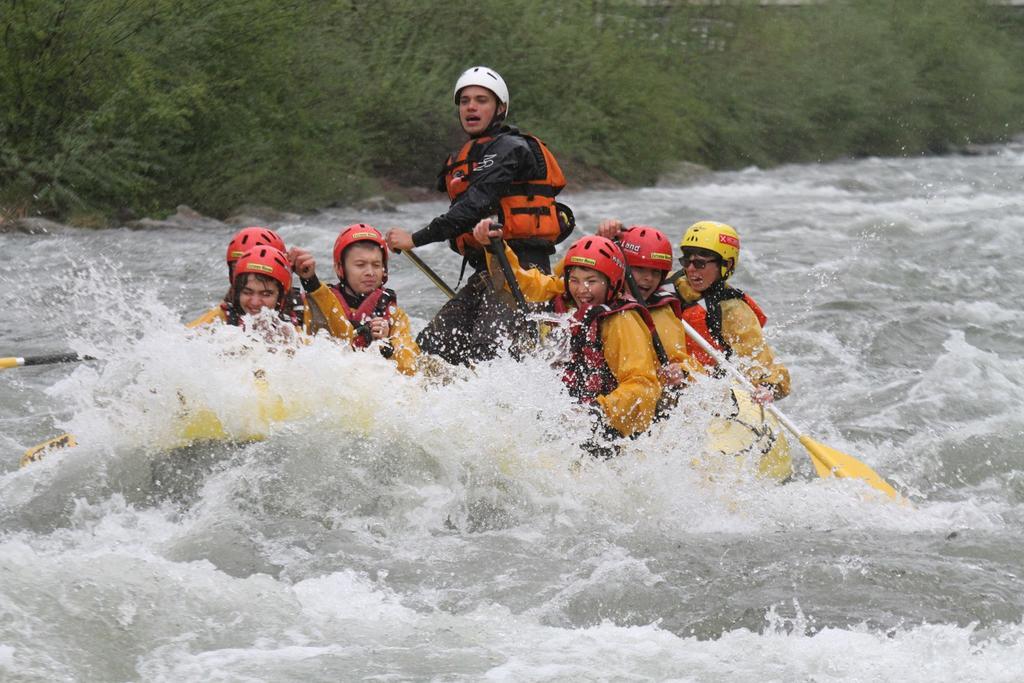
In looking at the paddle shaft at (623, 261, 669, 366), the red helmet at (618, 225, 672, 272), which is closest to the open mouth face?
the red helmet at (618, 225, 672, 272)

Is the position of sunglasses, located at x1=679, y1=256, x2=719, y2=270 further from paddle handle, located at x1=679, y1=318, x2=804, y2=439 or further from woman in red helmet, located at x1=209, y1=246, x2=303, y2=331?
woman in red helmet, located at x1=209, y1=246, x2=303, y2=331

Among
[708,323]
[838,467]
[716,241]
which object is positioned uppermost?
[716,241]

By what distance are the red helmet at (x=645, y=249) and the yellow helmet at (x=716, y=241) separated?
328 millimetres

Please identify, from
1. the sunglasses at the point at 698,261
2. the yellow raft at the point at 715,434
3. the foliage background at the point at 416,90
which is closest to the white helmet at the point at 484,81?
the sunglasses at the point at 698,261

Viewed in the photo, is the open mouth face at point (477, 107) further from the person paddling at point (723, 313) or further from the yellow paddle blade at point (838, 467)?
the yellow paddle blade at point (838, 467)

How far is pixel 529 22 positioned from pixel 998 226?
32.3 feet

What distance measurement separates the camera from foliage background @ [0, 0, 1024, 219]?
54.4ft

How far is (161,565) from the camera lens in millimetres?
5168

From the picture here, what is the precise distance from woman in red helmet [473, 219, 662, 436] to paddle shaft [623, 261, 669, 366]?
0.05 meters

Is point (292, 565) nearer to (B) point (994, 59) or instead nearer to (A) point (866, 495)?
(A) point (866, 495)

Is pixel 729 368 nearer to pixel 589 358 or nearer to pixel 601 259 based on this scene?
pixel 589 358

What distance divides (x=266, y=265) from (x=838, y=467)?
2.94 meters

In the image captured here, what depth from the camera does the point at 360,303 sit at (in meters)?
6.84

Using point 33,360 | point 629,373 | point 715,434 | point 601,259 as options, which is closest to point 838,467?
point 715,434
